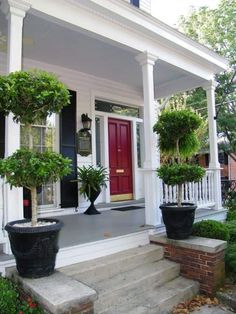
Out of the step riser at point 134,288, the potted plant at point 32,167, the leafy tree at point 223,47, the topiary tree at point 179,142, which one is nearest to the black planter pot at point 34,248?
the potted plant at point 32,167

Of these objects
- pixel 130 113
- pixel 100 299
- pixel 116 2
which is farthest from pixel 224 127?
pixel 100 299

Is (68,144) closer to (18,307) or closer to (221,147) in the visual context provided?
(18,307)

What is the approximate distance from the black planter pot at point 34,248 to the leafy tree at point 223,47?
7463 millimetres

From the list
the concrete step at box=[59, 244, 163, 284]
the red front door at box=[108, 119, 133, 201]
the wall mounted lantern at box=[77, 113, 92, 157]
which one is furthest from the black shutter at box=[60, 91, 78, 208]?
the concrete step at box=[59, 244, 163, 284]

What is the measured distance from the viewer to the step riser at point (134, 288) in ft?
9.36

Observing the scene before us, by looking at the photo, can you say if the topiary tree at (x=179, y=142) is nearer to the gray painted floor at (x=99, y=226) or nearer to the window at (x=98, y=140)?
the gray painted floor at (x=99, y=226)

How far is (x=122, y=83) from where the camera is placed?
7113mm

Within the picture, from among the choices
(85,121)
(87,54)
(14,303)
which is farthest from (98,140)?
(14,303)

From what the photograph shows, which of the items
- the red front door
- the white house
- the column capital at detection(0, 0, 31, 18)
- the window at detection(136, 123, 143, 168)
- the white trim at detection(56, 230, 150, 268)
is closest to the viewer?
the column capital at detection(0, 0, 31, 18)

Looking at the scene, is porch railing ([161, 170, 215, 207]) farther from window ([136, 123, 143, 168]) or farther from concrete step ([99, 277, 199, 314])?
window ([136, 123, 143, 168])

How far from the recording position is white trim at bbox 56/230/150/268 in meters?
3.25

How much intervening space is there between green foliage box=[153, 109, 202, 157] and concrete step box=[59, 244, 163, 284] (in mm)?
1445

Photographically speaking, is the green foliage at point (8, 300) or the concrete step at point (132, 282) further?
the concrete step at point (132, 282)

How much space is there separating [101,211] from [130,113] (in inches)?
108
